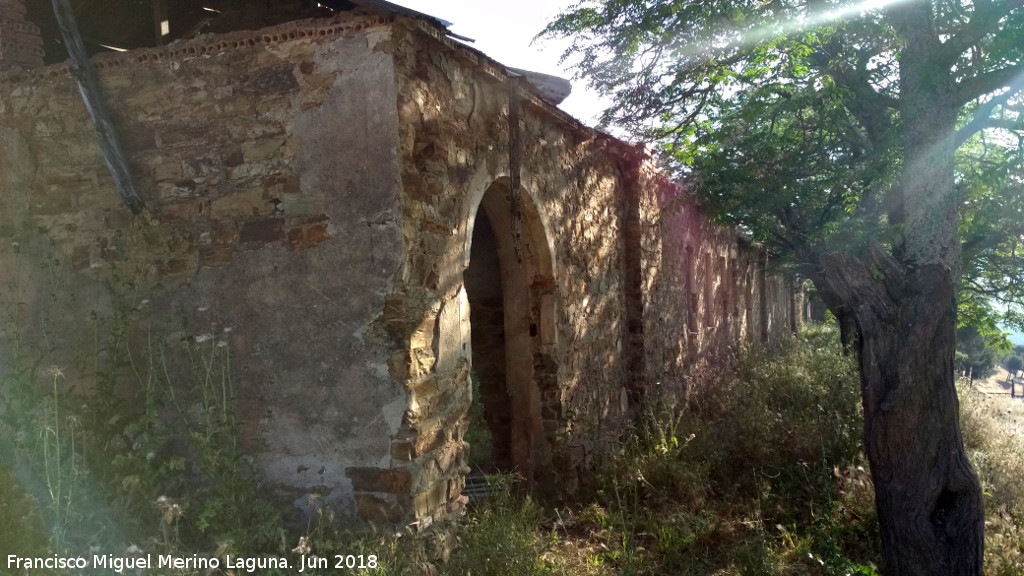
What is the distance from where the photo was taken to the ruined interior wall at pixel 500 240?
154 inches

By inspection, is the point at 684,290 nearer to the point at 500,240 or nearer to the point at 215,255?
the point at 500,240

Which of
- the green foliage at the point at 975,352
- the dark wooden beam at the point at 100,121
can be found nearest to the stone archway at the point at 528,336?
the dark wooden beam at the point at 100,121

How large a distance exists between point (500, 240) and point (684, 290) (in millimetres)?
4835

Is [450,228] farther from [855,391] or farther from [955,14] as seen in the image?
[855,391]

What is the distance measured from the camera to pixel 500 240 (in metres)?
5.68

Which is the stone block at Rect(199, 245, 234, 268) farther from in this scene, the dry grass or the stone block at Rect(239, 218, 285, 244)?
the dry grass

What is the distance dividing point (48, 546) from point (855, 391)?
690 centimetres

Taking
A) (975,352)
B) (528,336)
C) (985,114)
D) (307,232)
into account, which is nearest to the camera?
(307,232)

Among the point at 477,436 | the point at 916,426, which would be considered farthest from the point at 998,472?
the point at 477,436

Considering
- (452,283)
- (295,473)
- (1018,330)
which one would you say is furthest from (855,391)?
(295,473)

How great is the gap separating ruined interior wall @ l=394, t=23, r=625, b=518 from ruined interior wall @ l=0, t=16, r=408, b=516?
19 cm

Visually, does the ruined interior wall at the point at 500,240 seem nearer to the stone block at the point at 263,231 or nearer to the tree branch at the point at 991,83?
the stone block at the point at 263,231

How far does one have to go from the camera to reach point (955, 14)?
4.84 meters

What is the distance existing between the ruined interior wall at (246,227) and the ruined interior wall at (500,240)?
0.64 ft
